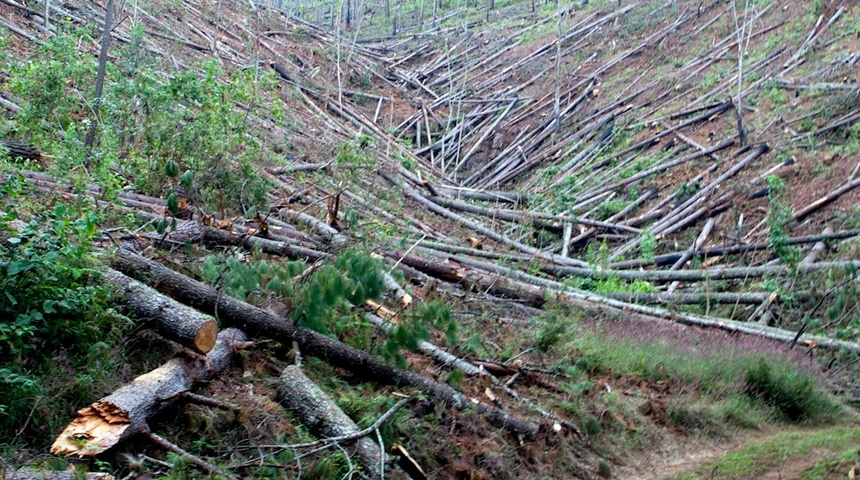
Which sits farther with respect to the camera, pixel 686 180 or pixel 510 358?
pixel 686 180

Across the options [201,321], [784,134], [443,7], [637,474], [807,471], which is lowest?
[637,474]

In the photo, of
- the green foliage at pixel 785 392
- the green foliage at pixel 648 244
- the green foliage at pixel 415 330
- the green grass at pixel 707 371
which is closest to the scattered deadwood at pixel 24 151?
the green foliage at pixel 415 330

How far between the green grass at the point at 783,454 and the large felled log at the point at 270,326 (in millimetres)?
2443

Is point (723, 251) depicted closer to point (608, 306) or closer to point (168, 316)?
point (608, 306)

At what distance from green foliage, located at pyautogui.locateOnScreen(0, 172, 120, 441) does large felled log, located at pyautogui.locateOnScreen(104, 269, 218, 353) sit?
7.9 inches

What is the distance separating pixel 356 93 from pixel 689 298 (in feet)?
57.1

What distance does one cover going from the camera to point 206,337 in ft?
16.2

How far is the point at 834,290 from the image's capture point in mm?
11391

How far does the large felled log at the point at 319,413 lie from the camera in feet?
15.7

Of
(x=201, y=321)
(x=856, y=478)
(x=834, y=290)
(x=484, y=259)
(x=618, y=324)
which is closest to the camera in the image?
(x=201, y=321)

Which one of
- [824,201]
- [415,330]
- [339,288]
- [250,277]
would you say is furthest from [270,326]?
[824,201]

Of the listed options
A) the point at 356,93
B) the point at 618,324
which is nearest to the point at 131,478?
the point at 618,324

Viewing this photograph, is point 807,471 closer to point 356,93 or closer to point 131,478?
point 131,478

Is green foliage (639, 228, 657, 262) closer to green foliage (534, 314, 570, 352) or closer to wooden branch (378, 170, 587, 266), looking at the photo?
wooden branch (378, 170, 587, 266)
